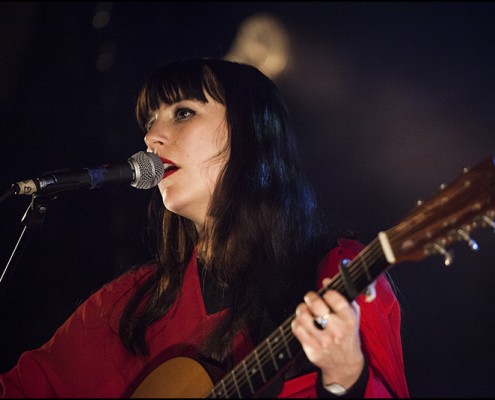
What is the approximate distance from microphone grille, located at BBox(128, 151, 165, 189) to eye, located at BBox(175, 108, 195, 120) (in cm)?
41

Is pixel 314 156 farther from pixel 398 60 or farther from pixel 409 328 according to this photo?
pixel 409 328

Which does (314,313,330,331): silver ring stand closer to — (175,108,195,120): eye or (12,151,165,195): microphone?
(12,151,165,195): microphone

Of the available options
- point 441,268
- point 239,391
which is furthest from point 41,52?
point 441,268

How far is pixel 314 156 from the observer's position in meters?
2.84

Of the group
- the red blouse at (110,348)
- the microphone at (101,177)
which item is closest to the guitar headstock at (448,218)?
the red blouse at (110,348)

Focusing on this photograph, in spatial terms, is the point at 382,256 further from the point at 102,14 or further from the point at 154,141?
the point at 102,14

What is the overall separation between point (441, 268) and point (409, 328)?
1.03 ft

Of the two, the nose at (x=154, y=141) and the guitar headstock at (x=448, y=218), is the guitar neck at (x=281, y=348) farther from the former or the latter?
the nose at (x=154, y=141)

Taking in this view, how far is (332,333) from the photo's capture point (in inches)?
55.1

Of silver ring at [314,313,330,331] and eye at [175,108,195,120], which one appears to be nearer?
silver ring at [314,313,330,331]

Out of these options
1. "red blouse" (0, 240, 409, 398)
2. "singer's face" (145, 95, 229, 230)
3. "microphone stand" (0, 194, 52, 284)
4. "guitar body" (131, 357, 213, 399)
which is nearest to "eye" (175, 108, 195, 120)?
"singer's face" (145, 95, 229, 230)

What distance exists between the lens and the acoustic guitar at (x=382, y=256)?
1.26 metres

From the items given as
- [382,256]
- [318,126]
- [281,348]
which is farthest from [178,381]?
[318,126]

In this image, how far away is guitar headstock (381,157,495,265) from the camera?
1246 millimetres
